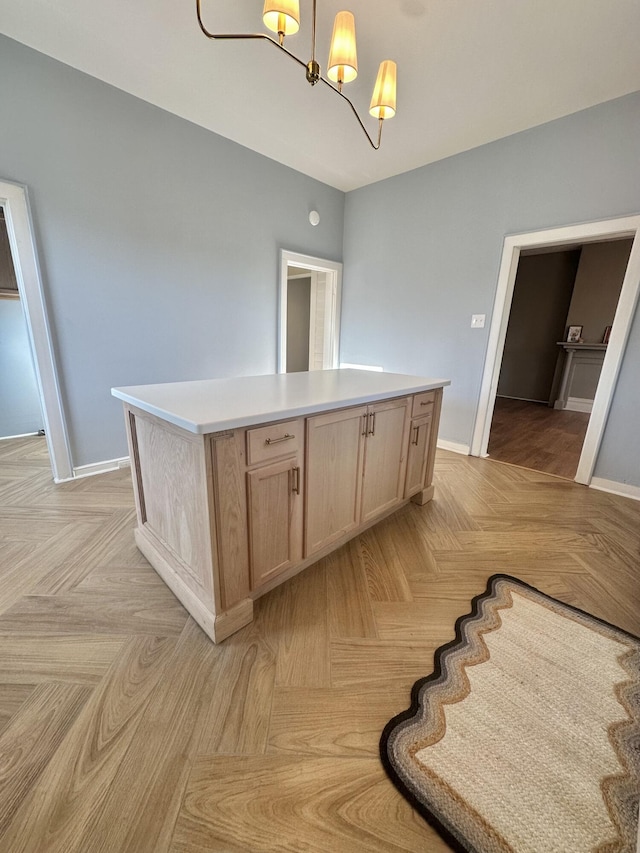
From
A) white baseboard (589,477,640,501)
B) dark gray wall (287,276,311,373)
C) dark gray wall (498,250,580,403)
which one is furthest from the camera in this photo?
dark gray wall (287,276,311,373)

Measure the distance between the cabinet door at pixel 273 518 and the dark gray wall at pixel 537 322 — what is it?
6.20 m

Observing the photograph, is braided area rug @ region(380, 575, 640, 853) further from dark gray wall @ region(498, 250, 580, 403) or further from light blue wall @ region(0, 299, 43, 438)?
dark gray wall @ region(498, 250, 580, 403)

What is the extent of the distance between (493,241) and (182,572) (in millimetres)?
3615

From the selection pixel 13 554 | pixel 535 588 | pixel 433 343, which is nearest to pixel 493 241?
pixel 433 343

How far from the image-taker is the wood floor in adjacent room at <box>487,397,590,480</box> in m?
3.32

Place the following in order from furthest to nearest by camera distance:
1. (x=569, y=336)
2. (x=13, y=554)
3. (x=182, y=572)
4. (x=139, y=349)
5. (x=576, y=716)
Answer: (x=569, y=336) < (x=139, y=349) < (x=13, y=554) < (x=182, y=572) < (x=576, y=716)

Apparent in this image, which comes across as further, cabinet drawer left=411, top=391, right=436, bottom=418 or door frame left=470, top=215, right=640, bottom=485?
door frame left=470, top=215, right=640, bottom=485

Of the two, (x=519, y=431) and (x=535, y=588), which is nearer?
(x=535, y=588)

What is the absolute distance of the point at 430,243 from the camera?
3.54m

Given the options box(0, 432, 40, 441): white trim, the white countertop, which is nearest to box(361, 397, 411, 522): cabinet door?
the white countertop

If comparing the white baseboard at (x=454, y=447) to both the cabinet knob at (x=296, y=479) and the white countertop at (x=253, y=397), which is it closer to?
the white countertop at (x=253, y=397)

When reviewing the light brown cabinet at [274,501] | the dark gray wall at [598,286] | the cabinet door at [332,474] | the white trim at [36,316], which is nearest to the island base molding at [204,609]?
the light brown cabinet at [274,501]

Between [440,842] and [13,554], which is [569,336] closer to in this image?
[440,842]

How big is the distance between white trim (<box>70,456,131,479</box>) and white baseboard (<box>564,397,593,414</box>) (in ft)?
21.4
